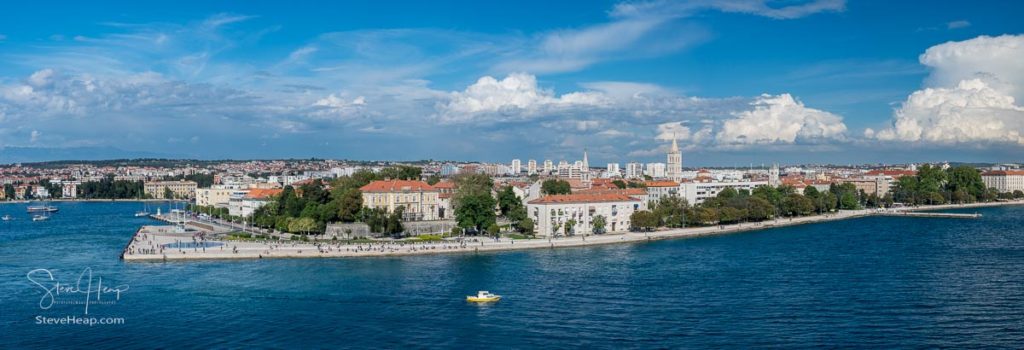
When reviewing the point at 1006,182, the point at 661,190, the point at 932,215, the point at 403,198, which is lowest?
the point at 932,215

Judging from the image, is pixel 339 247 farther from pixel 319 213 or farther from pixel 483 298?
pixel 483 298

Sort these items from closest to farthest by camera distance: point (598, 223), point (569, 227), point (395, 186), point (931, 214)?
1. point (569, 227)
2. point (598, 223)
3. point (395, 186)
4. point (931, 214)

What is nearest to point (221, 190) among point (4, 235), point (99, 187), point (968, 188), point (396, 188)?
point (4, 235)

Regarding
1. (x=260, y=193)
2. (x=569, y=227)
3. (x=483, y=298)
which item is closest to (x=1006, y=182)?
(x=569, y=227)

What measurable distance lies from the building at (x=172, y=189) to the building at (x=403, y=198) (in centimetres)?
4800

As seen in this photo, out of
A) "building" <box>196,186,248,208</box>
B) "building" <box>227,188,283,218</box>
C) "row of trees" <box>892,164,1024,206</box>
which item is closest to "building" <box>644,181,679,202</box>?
"row of trees" <box>892,164,1024,206</box>

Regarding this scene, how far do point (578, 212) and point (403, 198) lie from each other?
27.1 feet

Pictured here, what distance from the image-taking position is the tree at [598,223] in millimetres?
33969

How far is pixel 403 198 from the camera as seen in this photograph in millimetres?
36406

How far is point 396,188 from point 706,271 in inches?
708

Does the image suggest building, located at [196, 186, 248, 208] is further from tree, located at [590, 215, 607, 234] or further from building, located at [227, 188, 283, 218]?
tree, located at [590, 215, 607, 234]

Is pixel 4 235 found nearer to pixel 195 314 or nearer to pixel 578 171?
pixel 195 314

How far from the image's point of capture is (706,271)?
74.1 ft

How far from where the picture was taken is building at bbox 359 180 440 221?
36406 mm
